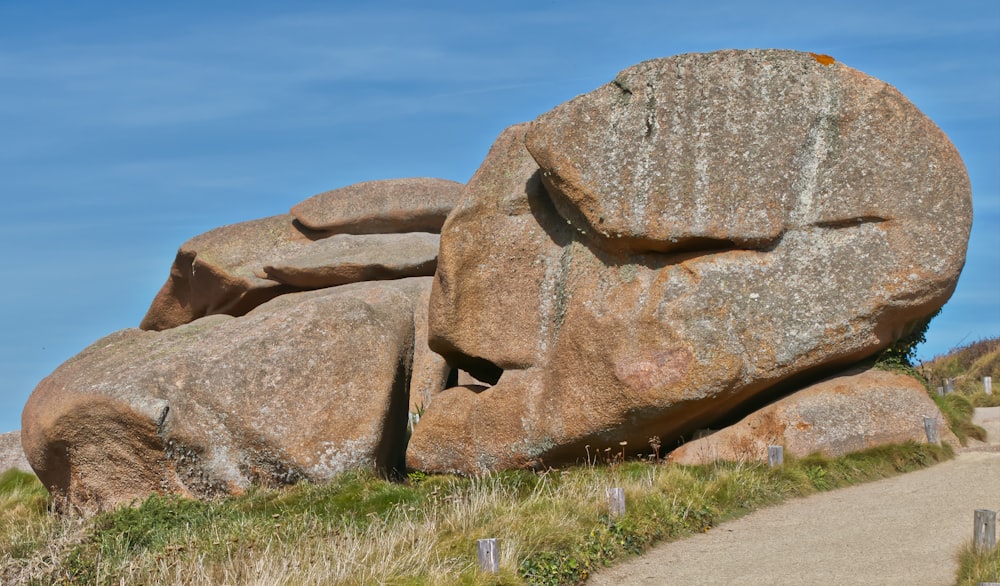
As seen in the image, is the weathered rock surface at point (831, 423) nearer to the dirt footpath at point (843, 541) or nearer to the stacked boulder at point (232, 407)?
the dirt footpath at point (843, 541)

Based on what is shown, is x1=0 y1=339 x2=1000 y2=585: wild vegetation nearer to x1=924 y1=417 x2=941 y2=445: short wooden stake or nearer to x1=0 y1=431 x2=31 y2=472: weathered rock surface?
x1=924 y1=417 x2=941 y2=445: short wooden stake

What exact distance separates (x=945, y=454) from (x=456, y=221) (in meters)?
7.55

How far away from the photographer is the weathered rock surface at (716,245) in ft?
52.2

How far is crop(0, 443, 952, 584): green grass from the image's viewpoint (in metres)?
11.7

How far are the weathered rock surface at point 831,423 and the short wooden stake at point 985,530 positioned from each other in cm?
432

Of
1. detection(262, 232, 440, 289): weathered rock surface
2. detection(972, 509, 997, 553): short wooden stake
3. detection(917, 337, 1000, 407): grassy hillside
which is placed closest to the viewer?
detection(972, 509, 997, 553): short wooden stake

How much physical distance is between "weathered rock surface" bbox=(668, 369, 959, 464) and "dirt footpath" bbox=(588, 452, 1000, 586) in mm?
770

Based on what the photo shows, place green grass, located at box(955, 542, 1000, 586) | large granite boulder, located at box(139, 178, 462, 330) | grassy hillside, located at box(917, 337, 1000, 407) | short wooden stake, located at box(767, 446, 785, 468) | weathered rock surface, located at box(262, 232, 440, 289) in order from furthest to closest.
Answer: large granite boulder, located at box(139, 178, 462, 330)
weathered rock surface, located at box(262, 232, 440, 289)
grassy hillside, located at box(917, 337, 1000, 407)
short wooden stake, located at box(767, 446, 785, 468)
green grass, located at box(955, 542, 1000, 586)

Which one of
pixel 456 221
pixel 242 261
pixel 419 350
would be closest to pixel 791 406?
pixel 456 221

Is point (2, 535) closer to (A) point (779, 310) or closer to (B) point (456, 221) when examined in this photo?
(B) point (456, 221)

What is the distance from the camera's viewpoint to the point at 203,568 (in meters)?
11.5

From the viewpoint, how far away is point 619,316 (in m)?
16.3

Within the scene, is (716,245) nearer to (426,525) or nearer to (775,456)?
(775,456)

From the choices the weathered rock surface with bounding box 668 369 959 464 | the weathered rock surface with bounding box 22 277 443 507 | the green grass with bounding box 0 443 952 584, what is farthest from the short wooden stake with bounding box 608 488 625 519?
the weathered rock surface with bounding box 22 277 443 507
